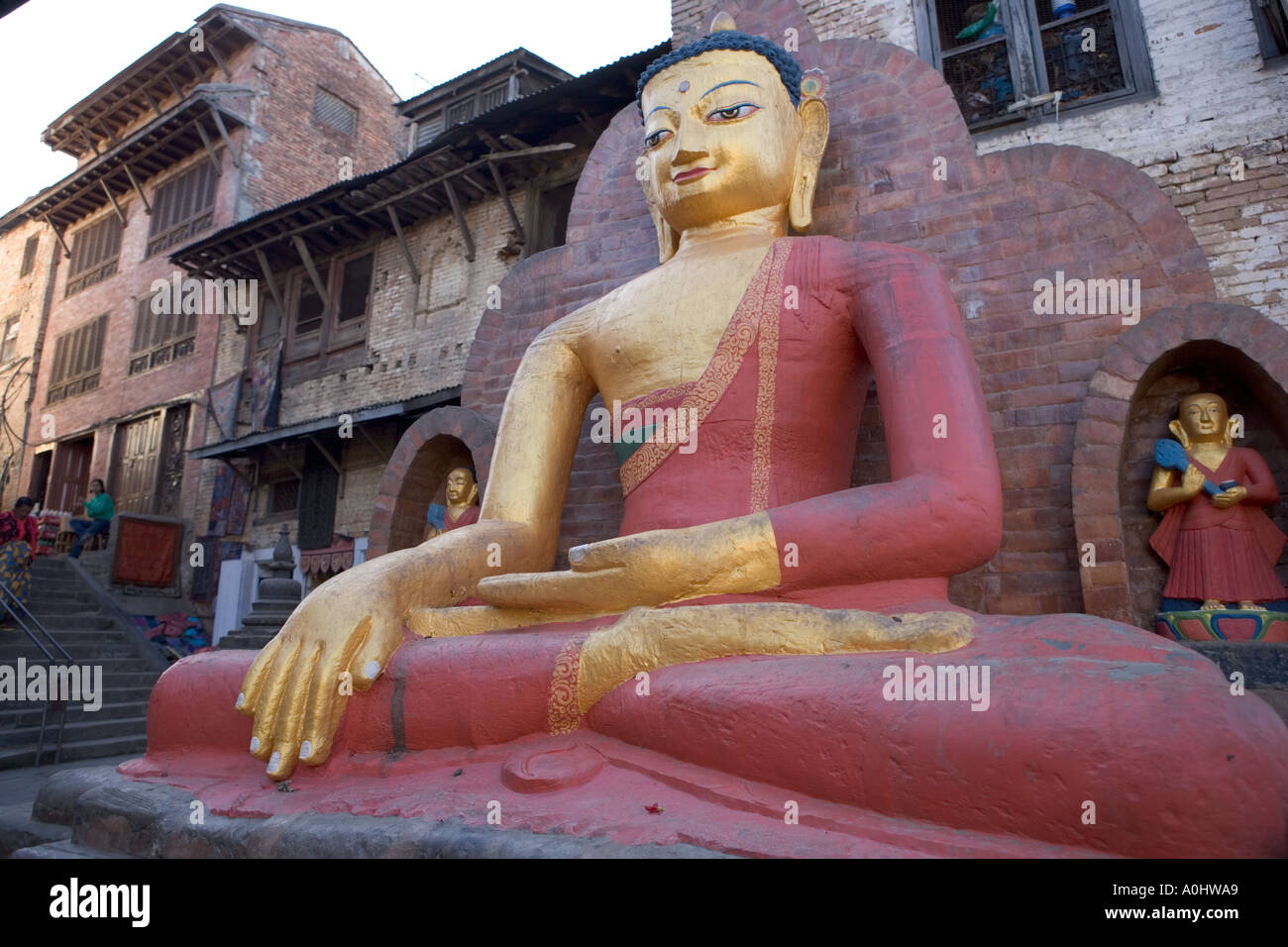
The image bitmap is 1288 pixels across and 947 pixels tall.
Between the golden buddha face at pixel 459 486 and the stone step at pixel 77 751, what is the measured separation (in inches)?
114

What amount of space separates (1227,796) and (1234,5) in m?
6.75

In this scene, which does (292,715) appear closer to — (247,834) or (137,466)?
(247,834)

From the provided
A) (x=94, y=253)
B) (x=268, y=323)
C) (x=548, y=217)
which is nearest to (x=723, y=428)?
(x=548, y=217)

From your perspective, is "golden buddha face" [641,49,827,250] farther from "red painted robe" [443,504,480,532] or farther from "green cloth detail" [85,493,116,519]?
"green cloth detail" [85,493,116,519]

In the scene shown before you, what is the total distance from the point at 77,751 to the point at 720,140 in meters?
7.31

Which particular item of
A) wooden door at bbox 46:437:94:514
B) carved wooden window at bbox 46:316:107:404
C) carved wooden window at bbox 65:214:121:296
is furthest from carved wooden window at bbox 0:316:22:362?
wooden door at bbox 46:437:94:514

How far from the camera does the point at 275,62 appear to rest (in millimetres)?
16328

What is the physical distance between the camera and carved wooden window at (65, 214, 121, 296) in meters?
18.0

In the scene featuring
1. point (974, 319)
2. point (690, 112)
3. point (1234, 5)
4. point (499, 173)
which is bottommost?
point (974, 319)

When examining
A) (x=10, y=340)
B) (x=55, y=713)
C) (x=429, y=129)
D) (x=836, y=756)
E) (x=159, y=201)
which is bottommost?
(x=55, y=713)

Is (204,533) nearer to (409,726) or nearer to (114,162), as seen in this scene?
(114,162)

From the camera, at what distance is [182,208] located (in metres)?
16.5

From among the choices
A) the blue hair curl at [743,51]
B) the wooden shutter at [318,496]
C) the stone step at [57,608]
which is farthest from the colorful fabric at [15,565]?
the blue hair curl at [743,51]
